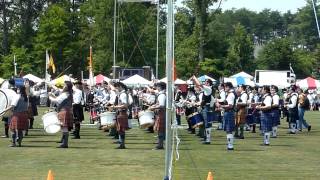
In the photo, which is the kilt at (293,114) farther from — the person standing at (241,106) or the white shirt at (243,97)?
the white shirt at (243,97)

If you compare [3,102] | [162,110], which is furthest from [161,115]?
[3,102]

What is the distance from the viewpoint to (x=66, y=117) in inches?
696

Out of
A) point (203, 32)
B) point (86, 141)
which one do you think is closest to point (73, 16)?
point (203, 32)

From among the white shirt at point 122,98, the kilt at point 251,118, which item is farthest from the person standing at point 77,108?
the kilt at point 251,118

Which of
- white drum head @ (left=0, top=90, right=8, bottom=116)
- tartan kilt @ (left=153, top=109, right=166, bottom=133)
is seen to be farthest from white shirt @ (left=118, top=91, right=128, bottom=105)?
white drum head @ (left=0, top=90, right=8, bottom=116)

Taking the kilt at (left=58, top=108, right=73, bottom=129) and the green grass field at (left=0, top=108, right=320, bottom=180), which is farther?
the kilt at (left=58, top=108, right=73, bottom=129)

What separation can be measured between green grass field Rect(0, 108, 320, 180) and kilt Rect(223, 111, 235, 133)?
580 mm

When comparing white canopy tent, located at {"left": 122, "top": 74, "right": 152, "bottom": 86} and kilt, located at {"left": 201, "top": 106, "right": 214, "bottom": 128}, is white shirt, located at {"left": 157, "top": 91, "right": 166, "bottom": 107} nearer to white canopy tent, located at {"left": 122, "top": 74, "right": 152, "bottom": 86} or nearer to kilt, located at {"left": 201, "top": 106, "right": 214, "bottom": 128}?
kilt, located at {"left": 201, "top": 106, "right": 214, "bottom": 128}

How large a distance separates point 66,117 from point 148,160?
3420 millimetres

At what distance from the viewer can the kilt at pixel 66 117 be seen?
1756 centimetres

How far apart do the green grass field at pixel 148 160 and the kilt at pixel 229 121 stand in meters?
0.58

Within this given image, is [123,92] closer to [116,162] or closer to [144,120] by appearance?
[144,120]

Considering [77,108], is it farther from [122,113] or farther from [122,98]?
[122,98]

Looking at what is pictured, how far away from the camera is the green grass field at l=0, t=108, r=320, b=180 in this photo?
504 inches
